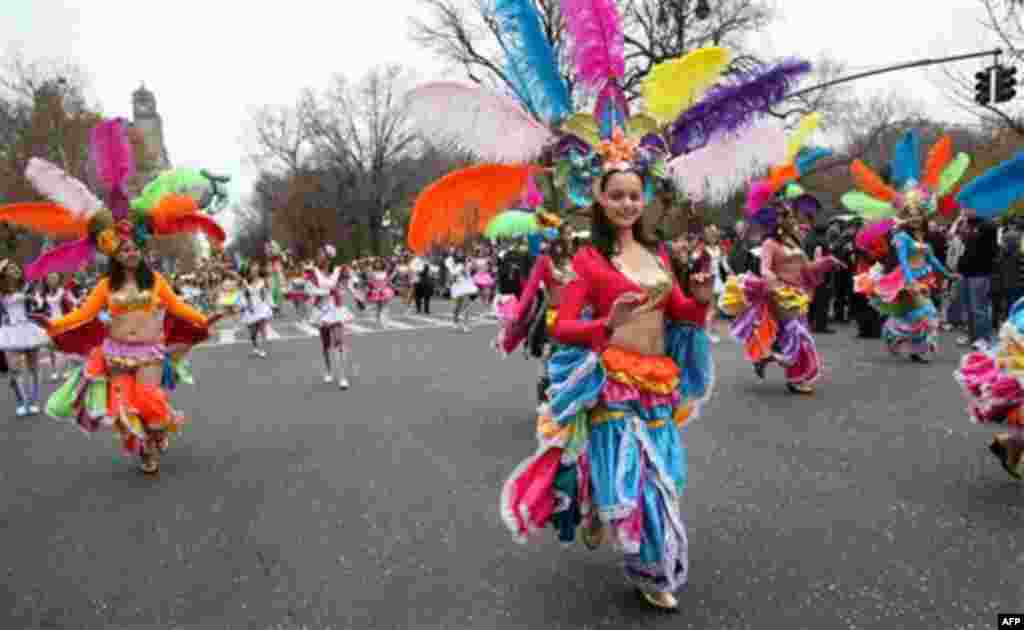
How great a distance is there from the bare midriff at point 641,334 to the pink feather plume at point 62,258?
4798 mm

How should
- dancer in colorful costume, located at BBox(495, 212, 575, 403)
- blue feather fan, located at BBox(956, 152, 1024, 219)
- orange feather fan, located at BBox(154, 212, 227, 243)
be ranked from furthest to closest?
1. orange feather fan, located at BBox(154, 212, 227, 243)
2. dancer in colorful costume, located at BBox(495, 212, 575, 403)
3. blue feather fan, located at BBox(956, 152, 1024, 219)

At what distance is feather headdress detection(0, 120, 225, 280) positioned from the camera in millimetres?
5660

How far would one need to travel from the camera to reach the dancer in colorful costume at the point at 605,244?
307 centimetres

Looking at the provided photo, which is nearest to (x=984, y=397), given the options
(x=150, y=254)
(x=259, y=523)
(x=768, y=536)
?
(x=768, y=536)

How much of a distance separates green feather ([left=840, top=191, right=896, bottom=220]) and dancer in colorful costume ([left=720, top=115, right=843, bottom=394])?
1.93 metres

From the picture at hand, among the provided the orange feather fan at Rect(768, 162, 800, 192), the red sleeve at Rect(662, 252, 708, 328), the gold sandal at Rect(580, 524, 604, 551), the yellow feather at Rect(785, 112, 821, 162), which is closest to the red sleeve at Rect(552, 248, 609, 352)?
the red sleeve at Rect(662, 252, 708, 328)

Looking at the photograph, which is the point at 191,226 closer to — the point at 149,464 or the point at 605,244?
the point at 149,464

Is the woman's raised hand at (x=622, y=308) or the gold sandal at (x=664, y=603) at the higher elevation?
the woman's raised hand at (x=622, y=308)

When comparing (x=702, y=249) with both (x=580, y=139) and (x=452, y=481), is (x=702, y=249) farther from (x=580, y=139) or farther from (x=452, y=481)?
(x=452, y=481)

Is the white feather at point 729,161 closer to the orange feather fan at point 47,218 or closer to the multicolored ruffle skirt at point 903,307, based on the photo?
the orange feather fan at point 47,218

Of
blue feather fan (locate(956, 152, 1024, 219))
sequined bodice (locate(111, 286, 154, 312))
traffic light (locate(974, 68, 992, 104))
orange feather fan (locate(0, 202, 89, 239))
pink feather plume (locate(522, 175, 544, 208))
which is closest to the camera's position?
pink feather plume (locate(522, 175, 544, 208))

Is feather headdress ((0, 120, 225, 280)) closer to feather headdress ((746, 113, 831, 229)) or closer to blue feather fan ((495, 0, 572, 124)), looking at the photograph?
blue feather fan ((495, 0, 572, 124))

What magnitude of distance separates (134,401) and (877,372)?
8333 millimetres

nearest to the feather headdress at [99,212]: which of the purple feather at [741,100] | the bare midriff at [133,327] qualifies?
the bare midriff at [133,327]
